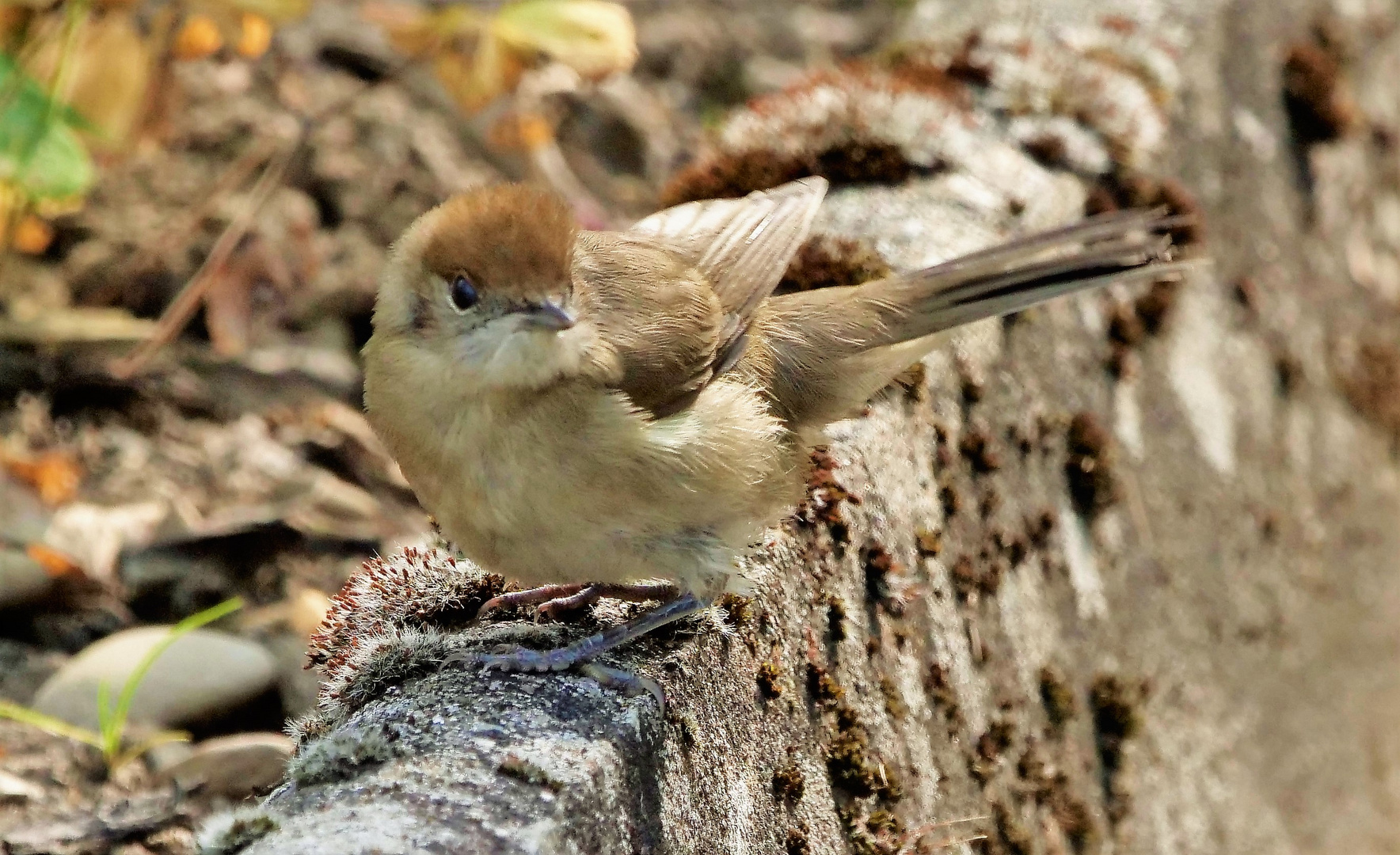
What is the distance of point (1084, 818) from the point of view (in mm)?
4012

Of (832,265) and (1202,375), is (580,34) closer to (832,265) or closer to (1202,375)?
(832,265)

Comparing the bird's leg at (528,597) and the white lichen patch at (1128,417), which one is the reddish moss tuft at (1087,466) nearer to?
the white lichen patch at (1128,417)

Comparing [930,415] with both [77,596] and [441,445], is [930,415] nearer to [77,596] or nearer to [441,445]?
[441,445]

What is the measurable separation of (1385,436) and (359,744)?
5.09 metres

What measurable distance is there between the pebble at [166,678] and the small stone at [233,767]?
255mm

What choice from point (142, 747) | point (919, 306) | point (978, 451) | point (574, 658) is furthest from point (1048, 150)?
point (142, 747)

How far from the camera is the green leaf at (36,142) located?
4121mm

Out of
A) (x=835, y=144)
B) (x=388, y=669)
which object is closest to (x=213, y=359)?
(x=835, y=144)

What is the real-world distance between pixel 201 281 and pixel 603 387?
2729 mm

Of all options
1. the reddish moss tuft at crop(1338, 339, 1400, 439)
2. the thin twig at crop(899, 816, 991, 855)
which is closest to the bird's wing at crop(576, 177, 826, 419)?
the thin twig at crop(899, 816, 991, 855)

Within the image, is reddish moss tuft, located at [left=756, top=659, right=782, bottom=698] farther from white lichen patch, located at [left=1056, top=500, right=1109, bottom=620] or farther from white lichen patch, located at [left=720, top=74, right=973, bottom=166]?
white lichen patch, located at [left=720, top=74, right=973, bottom=166]

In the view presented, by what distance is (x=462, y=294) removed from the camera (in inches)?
118

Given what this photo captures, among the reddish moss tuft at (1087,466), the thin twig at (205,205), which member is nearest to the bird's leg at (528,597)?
the reddish moss tuft at (1087,466)

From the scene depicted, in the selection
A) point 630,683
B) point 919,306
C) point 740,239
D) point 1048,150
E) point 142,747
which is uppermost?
point 1048,150
